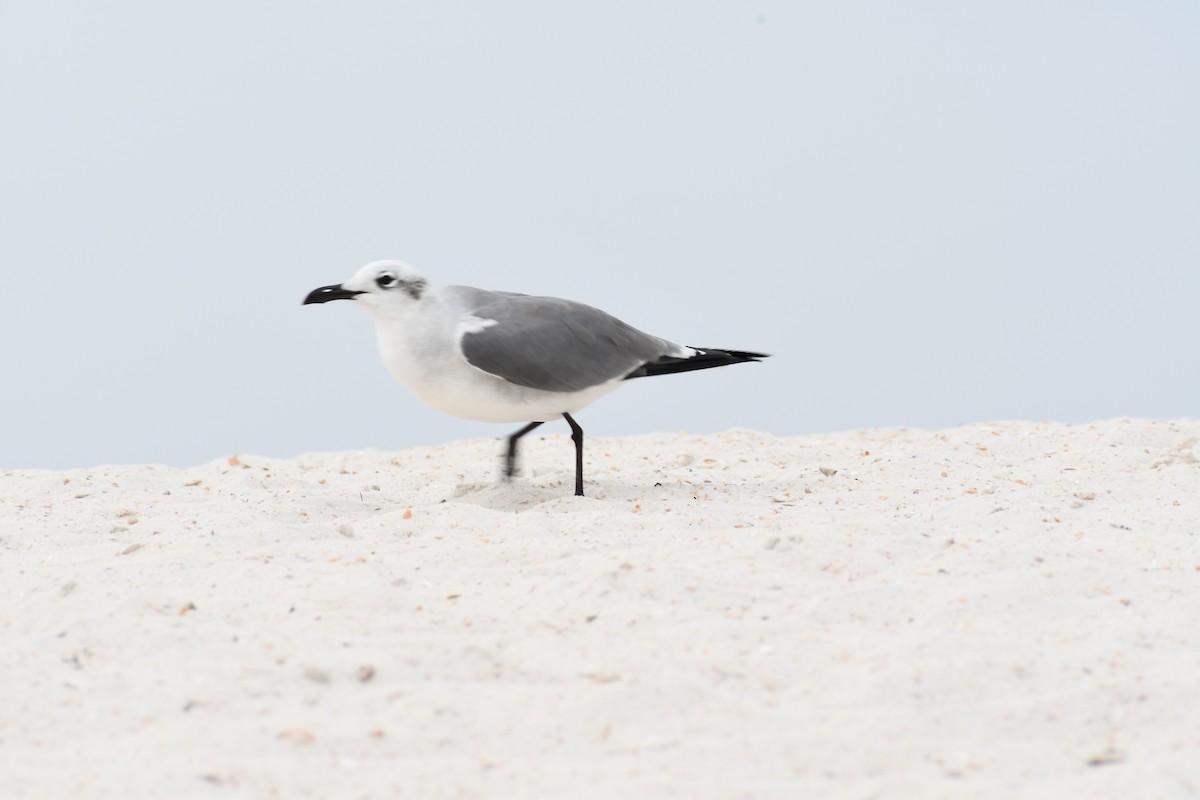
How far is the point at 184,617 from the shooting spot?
3867 mm

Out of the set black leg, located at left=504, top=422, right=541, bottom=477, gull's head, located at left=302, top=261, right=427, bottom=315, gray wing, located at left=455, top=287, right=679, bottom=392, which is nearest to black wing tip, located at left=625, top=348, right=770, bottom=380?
gray wing, located at left=455, top=287, right=679, bottom=392

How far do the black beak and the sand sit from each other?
3.04 feet

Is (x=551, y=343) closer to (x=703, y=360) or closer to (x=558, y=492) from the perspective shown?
(x=558, y=492)

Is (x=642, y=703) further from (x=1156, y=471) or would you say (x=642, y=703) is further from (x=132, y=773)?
(x=1156, y=471)

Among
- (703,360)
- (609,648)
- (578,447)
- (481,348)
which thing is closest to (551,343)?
(481,348)

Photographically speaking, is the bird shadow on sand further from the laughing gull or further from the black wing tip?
the black wing tip

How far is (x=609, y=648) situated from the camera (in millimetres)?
3531

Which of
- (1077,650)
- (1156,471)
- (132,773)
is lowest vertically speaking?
(132,773)

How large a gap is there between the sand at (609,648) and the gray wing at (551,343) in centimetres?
59

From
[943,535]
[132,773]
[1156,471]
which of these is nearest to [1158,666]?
[943,535]

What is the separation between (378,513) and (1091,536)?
3.05m

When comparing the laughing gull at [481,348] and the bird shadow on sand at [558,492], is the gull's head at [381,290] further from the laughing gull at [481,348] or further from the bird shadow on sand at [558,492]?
the bird shadow on sand at [558,492]

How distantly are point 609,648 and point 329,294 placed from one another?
284 cm

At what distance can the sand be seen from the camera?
9.67 ft
